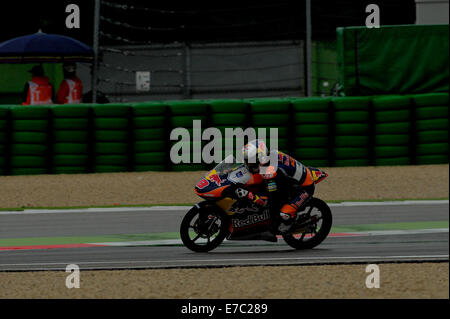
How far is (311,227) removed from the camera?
32.9 ft

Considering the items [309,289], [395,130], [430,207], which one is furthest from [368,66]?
[309,289]

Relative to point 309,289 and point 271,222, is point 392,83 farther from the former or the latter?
point 309,289

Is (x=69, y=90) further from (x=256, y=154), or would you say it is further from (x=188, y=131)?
(x=256, y=154)

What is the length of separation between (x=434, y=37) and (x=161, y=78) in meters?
11.2

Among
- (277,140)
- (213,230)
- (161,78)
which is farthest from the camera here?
(161,78)

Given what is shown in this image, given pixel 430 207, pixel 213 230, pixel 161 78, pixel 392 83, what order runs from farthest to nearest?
pixel 161 78
pixel 392 83
pixel 430 207
pixel 213 230

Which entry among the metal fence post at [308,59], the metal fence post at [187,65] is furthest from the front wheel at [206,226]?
the metal fence post at [187,65]

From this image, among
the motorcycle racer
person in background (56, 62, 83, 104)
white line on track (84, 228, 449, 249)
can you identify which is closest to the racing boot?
the motorcycle racer

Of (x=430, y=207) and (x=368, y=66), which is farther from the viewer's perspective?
(x=368, y=66)

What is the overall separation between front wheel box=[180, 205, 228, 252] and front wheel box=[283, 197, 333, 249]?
746mm

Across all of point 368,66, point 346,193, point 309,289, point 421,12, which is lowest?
point 309,289

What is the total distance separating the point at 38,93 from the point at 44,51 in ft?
6.41

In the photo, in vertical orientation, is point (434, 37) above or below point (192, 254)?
above

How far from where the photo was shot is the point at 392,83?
62.0 ft
